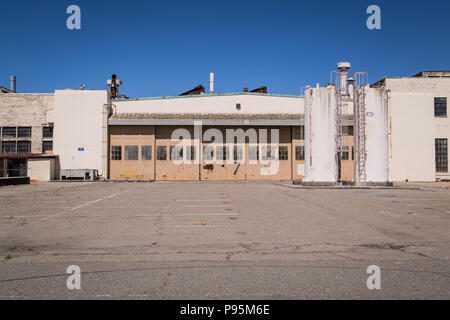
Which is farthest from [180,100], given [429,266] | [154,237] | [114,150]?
[429,266]

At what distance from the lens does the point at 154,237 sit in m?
8.26

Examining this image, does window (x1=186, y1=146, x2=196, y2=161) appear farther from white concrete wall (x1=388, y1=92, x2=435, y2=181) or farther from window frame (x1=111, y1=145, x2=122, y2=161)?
white concrete wall (x1=388, y1=92, x2=435, y2=181)

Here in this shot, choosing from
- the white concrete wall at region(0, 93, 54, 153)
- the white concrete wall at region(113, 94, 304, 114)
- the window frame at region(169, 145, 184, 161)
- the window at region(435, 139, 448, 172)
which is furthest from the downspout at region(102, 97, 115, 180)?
the window at region(435, 139, 448, 172)

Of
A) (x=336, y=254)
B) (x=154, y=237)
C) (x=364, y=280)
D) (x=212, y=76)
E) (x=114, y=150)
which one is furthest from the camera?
(x=212, y=76)

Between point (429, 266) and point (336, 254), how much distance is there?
1384mm

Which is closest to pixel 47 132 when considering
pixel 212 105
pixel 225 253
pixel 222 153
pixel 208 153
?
pixel 208 153

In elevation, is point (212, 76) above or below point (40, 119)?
above

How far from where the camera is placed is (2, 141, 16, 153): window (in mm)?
36812

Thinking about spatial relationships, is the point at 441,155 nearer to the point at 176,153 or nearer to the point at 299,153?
the point at 299,153

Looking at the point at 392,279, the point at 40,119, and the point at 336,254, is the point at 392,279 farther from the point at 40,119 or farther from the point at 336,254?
the point at 40,119

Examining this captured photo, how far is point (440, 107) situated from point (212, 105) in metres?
20.0

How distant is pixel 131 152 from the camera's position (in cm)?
3525

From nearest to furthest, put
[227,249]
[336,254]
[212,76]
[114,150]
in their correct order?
[336,254], [227,249], [114,150], [212,76]

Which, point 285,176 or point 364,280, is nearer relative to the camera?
point 364,280
